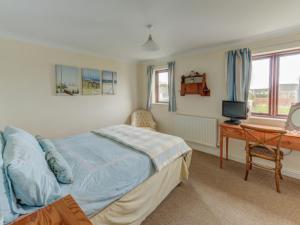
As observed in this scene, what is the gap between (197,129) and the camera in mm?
3779

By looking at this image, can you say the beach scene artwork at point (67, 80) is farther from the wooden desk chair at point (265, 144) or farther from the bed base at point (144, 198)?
the wooden desk chair at point (265, 144)

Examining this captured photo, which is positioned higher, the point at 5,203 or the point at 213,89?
the point at 213,89

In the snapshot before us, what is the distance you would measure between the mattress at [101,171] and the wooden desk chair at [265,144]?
1619 millimetres

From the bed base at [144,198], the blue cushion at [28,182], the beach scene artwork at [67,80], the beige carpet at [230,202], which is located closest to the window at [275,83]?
the beige carpet at [230,202]

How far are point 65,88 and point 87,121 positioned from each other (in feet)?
2.81

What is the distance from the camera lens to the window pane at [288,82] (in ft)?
8.74

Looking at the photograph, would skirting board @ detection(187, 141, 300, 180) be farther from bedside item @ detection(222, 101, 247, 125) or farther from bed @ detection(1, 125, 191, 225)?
bed @ detection(1, 125, 191, 225)

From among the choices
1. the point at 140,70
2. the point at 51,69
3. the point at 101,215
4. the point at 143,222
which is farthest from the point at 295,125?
the point at 51,69

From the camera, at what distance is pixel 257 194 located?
2221 millimetres

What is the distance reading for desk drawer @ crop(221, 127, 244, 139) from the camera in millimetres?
2744

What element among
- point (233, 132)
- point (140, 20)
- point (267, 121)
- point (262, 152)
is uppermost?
point (140, 20)

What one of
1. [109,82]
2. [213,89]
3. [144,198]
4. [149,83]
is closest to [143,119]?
[149,83]

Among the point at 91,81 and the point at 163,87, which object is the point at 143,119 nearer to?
the point at 163,87

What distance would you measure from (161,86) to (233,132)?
241 centimetres
